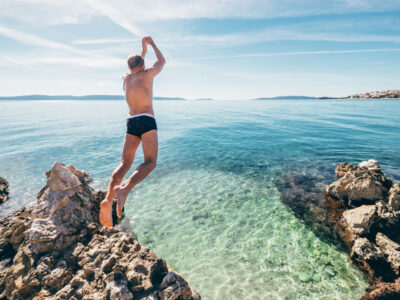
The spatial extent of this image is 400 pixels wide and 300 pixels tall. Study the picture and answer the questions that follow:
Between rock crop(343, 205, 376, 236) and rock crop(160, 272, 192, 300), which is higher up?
rock crop(160, 272, 192, 300)

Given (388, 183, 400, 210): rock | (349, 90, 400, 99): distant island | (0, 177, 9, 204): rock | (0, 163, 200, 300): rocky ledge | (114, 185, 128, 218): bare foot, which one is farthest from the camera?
(349, 90, 400, 99): distant island

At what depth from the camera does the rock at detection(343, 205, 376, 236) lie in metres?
7.54

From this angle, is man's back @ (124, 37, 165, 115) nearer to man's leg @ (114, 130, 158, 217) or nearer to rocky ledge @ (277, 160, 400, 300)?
man's leg @ (114, 130, 158, 217)

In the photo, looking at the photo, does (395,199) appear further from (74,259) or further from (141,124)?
(74,259)

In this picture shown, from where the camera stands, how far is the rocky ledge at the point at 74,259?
420 cm

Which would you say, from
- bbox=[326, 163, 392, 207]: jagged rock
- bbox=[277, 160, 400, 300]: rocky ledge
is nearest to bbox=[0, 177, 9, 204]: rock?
bbox=[277, 160, 400, 300]: rocky ledge

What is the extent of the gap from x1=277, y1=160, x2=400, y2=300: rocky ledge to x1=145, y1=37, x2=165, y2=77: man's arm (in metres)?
8.09

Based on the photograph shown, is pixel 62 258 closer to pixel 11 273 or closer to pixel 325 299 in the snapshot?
pixel 11 273

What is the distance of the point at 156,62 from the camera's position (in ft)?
16.0

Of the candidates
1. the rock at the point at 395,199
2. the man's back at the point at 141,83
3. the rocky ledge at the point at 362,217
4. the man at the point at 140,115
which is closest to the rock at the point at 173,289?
the man at the point at 140,115

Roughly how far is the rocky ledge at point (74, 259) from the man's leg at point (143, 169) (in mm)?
1530

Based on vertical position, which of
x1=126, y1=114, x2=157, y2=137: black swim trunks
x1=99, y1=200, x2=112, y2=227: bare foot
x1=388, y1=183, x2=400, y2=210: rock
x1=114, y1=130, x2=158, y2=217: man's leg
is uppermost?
x1=126, y1=114, x2=157, y2=137: black swim trunks

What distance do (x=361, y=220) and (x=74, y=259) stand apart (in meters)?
9.67

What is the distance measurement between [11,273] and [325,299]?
8.21 m
